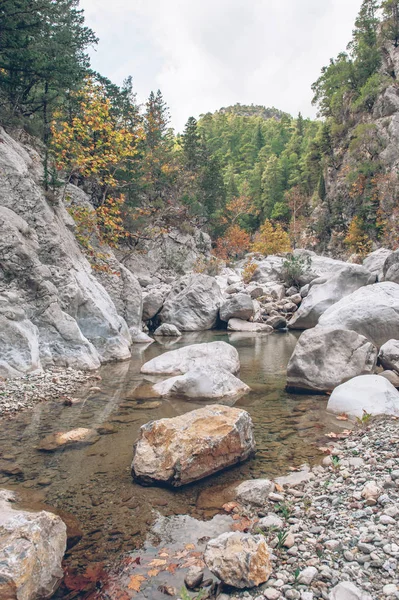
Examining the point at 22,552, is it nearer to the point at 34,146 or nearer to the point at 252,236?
the point at 34,146

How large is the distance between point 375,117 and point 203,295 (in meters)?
37.1

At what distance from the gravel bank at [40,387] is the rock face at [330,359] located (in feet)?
17.9

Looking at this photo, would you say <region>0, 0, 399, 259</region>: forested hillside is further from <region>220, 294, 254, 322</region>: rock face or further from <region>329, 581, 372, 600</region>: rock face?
<region>329, 581, 372, 600</region>: rock face

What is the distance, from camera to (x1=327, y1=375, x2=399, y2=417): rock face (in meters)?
6.88

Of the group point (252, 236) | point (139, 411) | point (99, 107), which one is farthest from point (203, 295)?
point (252, 236)

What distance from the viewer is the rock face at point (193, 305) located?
22.6 m

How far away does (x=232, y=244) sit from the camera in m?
53.6

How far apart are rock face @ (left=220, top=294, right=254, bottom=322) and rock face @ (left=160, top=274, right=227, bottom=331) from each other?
73cm

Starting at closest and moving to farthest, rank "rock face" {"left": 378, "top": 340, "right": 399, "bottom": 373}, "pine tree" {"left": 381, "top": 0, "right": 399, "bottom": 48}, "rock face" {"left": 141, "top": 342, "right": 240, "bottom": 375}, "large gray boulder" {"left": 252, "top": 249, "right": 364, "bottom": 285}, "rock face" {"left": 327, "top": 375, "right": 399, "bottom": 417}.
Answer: "rock face" {"left": 327, "top": 375, "right": 399, "bottom": 417} → "rock face" {"left": 378, "top": 340, "right": 399, "bottom": 373} → "rock face" {"left": 141, "top": 342, "right": 240, "bottom": 375} → "large gray boulder" {"left": 252, "top": 249, "right": 364, "bottom": 285} → "pine tree" {"left": 381, "top": 0, "right": 399, "bottom": 48}

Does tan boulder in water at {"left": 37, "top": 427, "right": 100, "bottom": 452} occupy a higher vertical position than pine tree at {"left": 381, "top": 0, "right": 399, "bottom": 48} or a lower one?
lower

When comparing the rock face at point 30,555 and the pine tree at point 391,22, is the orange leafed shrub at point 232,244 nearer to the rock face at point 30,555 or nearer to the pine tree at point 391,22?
the pine tree at point 391,22

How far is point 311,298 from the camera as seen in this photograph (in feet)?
64.5

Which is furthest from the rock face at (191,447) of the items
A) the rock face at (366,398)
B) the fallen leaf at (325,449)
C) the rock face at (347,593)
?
Answer: the rock face at (347,593)

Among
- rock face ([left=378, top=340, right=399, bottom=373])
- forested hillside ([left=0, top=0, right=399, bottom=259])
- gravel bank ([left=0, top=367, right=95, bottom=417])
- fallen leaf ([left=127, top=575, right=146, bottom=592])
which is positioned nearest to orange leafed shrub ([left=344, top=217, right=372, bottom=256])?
forested hillside ([left=0, top=0, right=399, bottom=259])
